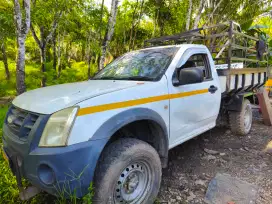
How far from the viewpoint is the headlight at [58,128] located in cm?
173

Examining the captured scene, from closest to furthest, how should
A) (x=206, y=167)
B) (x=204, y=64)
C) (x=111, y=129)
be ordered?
(x=111, y=129)
(x=206, y=167)
(x=204, y=64)

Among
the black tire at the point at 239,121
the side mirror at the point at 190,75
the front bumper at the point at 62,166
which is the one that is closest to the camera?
the front bumper at the point at 62,166

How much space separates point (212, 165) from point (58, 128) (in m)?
2.71

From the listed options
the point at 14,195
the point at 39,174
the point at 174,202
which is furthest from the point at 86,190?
the point at 174,202

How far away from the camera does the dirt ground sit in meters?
2.74

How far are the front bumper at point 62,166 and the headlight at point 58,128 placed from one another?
0.06m

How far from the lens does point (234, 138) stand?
4750mm

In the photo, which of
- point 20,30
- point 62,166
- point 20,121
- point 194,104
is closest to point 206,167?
point 194,104

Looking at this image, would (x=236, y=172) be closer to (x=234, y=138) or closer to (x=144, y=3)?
(x=234, y=138)

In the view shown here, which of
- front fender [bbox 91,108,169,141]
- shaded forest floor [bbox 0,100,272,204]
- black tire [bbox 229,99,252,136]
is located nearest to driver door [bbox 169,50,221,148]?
front fender [bbox 91,108,169,141]

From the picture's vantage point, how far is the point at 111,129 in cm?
192

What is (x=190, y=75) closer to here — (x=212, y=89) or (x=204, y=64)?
(x=212, y=89)

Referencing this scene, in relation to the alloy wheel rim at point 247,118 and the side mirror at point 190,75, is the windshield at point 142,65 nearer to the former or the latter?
the side mirror at point 190,75

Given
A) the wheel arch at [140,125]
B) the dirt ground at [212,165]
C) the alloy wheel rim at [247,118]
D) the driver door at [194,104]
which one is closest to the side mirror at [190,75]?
the driver door at [194,104]
